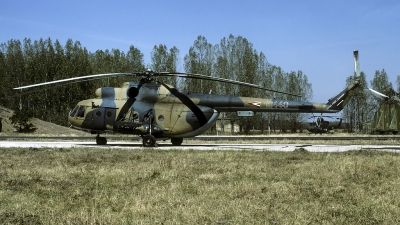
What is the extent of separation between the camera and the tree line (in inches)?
2232

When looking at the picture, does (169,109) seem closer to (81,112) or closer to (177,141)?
(177,141)

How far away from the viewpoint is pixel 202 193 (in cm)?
755

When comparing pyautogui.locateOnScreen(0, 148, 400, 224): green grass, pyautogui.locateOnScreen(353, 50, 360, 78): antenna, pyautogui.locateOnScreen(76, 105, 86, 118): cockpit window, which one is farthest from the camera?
pyautogui.locateOnScreen(76, 105, 86, 118): cockpit window

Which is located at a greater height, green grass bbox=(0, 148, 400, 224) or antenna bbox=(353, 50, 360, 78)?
antenna bbox=(353, 50, 360, 78)

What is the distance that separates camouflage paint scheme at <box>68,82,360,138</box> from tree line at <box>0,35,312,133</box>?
109 ft

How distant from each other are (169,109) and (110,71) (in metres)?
44.2

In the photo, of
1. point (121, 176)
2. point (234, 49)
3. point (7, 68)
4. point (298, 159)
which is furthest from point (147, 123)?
point (7, 68)

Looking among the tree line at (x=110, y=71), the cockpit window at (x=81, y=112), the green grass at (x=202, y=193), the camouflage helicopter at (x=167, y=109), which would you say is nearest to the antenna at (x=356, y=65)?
the camouflage helicopter at (x=167, y=109)

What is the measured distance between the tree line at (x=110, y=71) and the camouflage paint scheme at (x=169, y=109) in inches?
1302

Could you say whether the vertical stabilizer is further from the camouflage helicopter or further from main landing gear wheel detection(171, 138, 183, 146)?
main landing gear wheel detection(171, 138, 183, 146)

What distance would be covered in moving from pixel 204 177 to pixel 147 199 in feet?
8.59

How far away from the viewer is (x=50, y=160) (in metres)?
13.1

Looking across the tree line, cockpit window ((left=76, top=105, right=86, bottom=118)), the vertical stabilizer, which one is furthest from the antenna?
the tree line

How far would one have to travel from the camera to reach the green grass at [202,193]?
18.9ft
